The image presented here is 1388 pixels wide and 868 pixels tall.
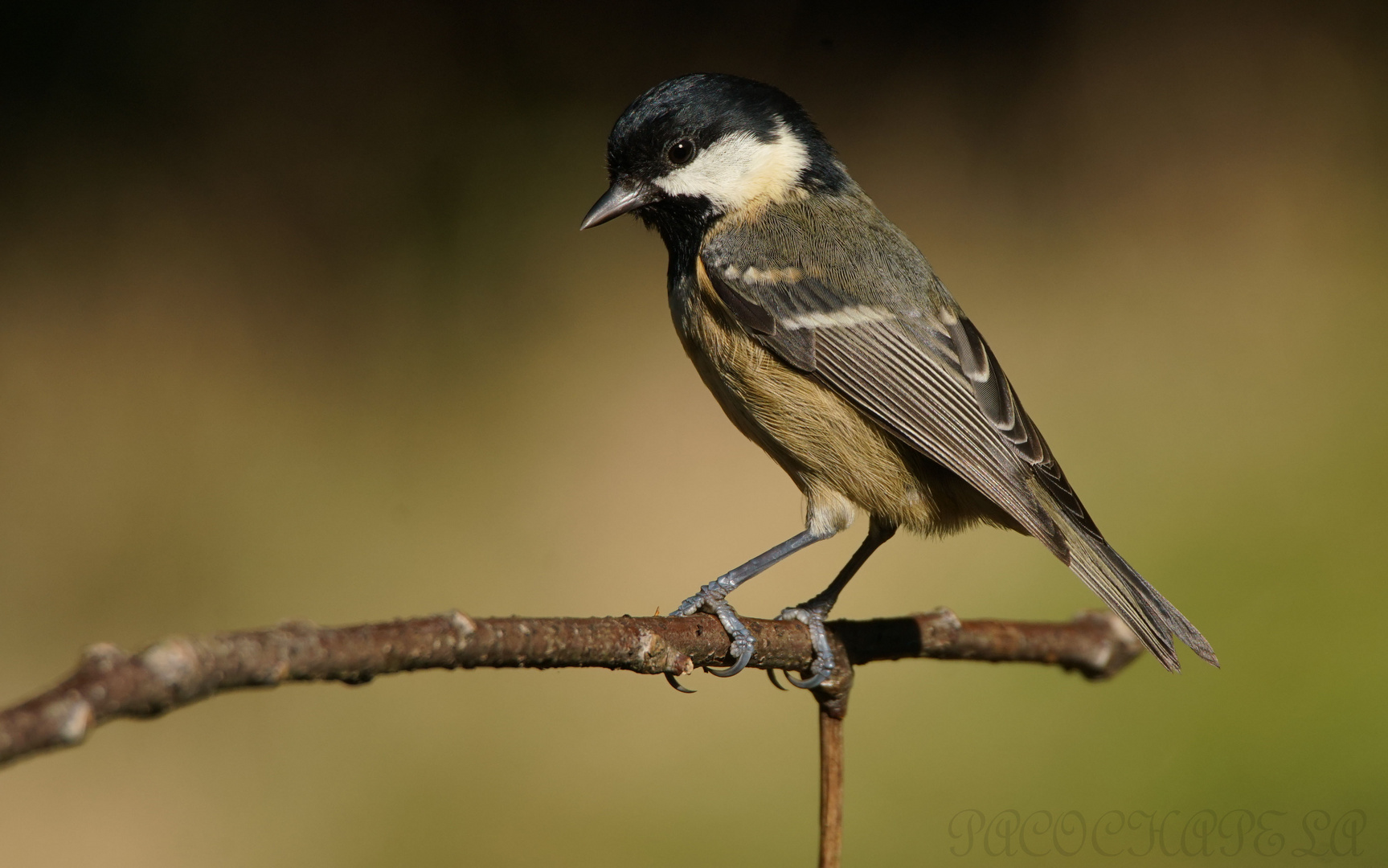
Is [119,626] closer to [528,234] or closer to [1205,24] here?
[528,234]

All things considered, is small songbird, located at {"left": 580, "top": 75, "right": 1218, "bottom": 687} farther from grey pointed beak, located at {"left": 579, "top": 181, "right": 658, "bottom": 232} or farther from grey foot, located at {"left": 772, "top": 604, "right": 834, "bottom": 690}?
grey foot, located at {"left": 772, "top": 604, "right": 834, "bottom": 690}

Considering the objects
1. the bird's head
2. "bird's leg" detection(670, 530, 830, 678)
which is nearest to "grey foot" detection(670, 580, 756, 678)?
→ "bird's leg" detection(670, 530, 830, 678)

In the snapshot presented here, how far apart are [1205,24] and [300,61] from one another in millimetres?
2884

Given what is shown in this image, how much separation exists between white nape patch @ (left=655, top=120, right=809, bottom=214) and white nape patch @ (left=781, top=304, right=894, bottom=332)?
0.92ft

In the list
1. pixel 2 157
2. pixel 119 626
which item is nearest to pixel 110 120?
pixel 2 157

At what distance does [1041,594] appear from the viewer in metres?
2.60

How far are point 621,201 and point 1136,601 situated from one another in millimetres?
1041

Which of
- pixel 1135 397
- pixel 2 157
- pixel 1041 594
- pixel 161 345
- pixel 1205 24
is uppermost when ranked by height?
pixel 1205 24

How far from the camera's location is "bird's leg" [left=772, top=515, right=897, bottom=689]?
1288mm

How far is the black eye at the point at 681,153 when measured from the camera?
1.87 m

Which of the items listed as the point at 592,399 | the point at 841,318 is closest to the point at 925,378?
the point at 841,318

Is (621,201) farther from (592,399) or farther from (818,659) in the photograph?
(592,399)

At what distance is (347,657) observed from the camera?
2.08 feet

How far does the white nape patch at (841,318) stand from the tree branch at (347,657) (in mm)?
626
